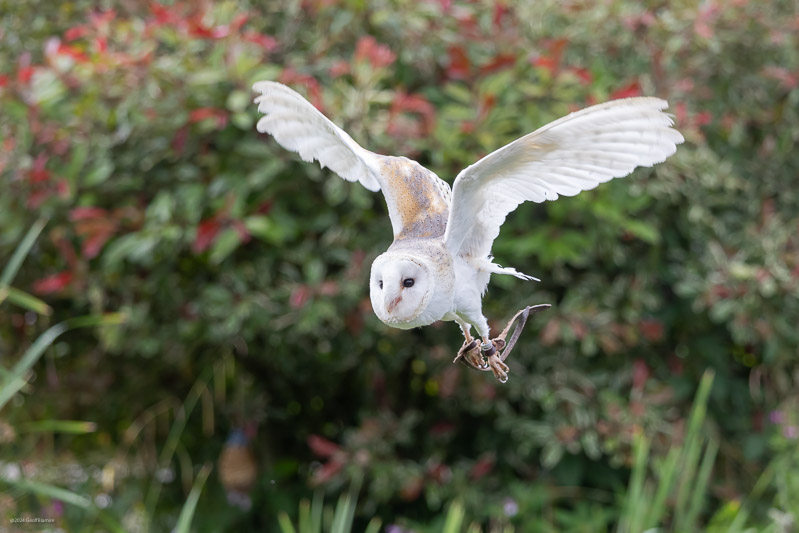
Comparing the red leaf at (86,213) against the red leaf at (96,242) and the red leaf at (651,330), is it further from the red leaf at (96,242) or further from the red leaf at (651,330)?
the red leaf at (651,330)

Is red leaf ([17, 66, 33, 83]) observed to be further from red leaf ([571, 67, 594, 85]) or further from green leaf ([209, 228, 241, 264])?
red leaf ([571, 67, 594, 85])

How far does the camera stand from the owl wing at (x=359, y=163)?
1.08 m

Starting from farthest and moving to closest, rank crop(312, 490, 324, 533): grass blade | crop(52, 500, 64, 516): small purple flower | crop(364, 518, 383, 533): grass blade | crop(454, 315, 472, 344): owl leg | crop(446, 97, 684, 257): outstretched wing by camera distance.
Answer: crop(52, 500, 64, 516): small purple flower < crop(364, 518, 383, 533): grass blade < crop(312, 490, 324, 533): grass blade < crop(454, 315, 472, 344): owl leg < crop(446, 97, 684, 257): outstretched wing

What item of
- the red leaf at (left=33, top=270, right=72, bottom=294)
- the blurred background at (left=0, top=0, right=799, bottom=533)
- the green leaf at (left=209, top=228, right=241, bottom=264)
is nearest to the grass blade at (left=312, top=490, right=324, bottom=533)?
the blurred background at (left=0, top=0, right=799, bottom=533)

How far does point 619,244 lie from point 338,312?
81 centimetres

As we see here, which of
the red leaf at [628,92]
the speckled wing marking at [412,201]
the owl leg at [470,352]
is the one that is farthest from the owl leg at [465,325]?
the red leaf at [628,92]

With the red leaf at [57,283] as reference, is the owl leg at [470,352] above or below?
above

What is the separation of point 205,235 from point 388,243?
1.51ft

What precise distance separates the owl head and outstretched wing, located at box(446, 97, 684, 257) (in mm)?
96

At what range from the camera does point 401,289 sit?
89cm

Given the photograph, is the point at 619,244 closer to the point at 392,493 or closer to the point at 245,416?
the point at 392,493

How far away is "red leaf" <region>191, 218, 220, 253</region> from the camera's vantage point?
2.27 m

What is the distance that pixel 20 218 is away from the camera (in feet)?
8.07

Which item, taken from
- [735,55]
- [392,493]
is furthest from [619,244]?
[392,493]
